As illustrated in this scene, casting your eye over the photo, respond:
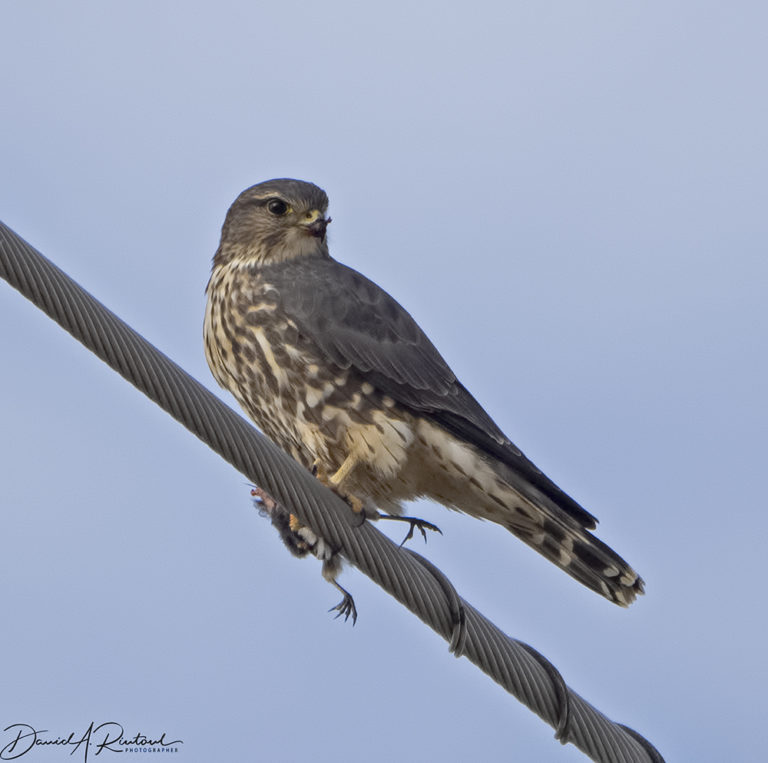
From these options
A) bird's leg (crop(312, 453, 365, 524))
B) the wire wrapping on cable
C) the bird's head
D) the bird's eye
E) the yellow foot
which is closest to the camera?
the wire wrapping on cable

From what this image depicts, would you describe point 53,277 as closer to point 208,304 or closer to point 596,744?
point 596,744

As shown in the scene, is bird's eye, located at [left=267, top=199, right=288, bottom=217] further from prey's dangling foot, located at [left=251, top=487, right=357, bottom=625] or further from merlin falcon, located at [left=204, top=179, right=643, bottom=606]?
prey's dangling foot, located at [left=251, top=487, right=357, bottom=625]

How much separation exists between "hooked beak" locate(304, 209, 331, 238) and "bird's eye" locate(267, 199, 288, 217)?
0.11 m

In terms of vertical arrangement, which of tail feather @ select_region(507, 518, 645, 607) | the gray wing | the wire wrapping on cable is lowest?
the wire wrapping on cable

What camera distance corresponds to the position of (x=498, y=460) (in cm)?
472

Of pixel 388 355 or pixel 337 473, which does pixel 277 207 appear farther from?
pixel 337 473

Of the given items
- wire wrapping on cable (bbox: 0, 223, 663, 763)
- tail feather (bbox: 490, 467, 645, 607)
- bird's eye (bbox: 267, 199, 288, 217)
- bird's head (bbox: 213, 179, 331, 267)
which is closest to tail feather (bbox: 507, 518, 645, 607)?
tail feather (bbox: 490, 467, 645, 607)

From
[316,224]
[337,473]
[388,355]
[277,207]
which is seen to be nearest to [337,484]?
[337,473]

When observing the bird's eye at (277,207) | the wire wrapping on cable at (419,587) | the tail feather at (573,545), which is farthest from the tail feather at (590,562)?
the bird's eye at (277,207)

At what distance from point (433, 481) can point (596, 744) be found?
159 centimetres

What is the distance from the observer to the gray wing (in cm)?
467

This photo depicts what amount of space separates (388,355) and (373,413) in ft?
0.87

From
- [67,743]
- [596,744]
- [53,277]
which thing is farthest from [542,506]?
[53,277]

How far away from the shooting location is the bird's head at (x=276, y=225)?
5.17 metres
